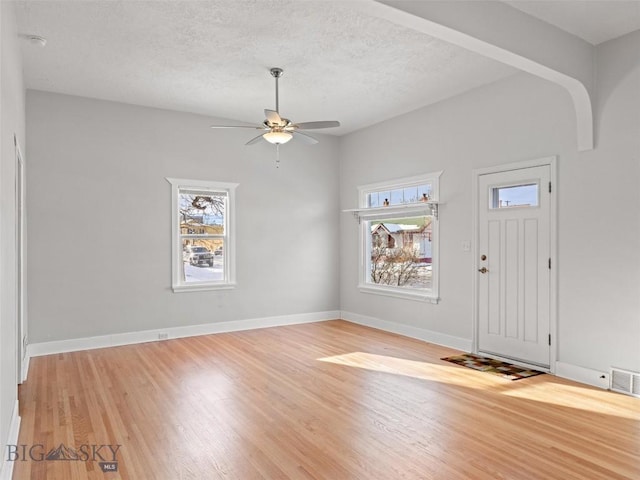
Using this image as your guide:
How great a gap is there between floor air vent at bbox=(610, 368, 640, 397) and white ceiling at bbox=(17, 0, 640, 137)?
298 centimetres

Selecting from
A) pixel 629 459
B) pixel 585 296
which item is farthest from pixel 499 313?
pixel 629 459

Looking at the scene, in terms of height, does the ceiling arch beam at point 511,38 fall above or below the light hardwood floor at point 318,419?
above

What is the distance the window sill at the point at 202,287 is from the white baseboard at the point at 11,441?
2873 millimetres

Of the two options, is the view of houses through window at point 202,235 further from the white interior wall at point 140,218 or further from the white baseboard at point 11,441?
the white baseboard at point 11,441

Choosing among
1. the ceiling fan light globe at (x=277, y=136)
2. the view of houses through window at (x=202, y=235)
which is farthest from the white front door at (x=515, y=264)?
the view of houses through window at (x=202, y=235)

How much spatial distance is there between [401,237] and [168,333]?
3.52 meters

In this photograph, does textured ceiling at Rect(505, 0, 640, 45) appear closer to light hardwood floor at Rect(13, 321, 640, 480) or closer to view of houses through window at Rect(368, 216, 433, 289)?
view of houses through window at Rect(368, 216, 433, 289)

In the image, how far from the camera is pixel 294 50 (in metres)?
4.17

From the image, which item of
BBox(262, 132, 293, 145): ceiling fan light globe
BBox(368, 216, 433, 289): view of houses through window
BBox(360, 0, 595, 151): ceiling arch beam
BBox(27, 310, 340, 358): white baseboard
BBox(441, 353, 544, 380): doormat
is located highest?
BBox(360, 0, 595, 151): ceiling arch beam

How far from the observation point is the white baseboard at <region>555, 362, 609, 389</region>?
4.04 m

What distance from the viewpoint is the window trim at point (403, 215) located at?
5.79 meters


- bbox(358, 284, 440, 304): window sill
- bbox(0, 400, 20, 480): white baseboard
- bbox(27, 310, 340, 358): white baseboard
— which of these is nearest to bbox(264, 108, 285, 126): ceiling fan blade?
bbox(358, 284, 440, 304): window sill

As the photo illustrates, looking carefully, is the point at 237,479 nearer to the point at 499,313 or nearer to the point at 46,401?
the point at 46,401

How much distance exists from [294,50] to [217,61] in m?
0.82
